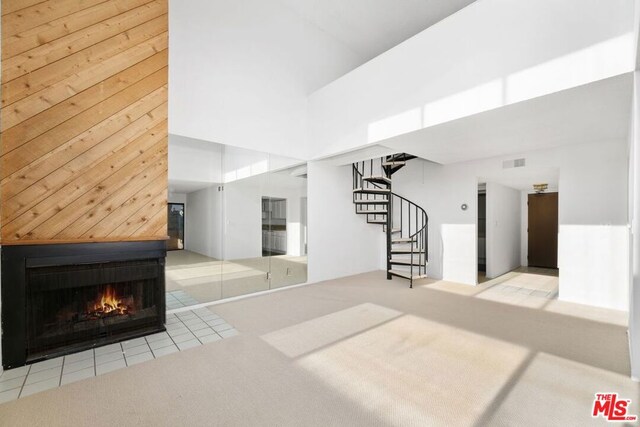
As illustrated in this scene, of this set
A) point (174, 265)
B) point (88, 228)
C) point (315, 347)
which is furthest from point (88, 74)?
point (315, 347)

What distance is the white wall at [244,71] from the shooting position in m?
3.90

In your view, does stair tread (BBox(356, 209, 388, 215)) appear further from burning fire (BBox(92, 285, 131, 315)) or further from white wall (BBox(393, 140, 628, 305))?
burning fire (BBox(92, 285, 131, 315))

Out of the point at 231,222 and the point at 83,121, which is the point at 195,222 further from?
the point at 83,121

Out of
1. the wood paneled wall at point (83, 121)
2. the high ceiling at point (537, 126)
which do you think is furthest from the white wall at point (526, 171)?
the wood paneled wall at point (83, 121)

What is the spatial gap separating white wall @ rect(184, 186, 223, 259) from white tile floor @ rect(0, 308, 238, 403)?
42.1 inches

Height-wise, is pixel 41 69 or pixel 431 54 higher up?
pixel 431 54

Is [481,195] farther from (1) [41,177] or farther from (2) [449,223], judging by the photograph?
(1) [41,177]

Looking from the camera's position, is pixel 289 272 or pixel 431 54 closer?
pixel 431 54

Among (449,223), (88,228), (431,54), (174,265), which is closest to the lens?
(88,228)

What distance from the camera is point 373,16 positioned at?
5.61 m

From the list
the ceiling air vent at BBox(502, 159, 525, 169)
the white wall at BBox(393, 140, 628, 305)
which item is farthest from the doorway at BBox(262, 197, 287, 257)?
the ceiling air vent at BBox(502, 159, 525, 169)

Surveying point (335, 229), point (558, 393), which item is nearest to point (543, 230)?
point (335, 229)

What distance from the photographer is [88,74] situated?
2.77 m

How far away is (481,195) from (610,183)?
3746 mm
